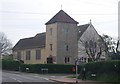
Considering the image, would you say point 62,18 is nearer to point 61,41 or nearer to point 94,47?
point 61,41

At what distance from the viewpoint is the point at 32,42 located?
9488cm

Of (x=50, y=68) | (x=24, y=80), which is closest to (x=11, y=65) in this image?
(x=50, y=68)

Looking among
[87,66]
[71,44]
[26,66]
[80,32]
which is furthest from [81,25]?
[87,66]

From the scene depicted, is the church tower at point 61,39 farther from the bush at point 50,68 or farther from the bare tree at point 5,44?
the bare tree at point 5,44

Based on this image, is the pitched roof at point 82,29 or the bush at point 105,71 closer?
the bush at point 105,71

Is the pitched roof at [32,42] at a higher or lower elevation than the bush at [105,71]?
higher

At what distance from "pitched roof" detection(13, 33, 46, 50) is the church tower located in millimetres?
5142

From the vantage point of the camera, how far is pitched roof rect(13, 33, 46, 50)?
89.6 metres

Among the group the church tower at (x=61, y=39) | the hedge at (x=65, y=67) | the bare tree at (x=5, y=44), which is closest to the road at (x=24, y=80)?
the hedge at (x=65, y=67)

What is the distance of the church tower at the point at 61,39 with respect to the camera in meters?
80.6

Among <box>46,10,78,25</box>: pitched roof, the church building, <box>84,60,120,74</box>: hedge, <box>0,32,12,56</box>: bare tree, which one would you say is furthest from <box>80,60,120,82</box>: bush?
<box>0,32,12,56</box>: bare tree

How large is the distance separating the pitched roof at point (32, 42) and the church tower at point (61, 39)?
5142mm

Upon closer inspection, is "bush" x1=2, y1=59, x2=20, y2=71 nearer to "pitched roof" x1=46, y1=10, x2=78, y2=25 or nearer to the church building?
the church building

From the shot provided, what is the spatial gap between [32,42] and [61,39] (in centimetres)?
1532
